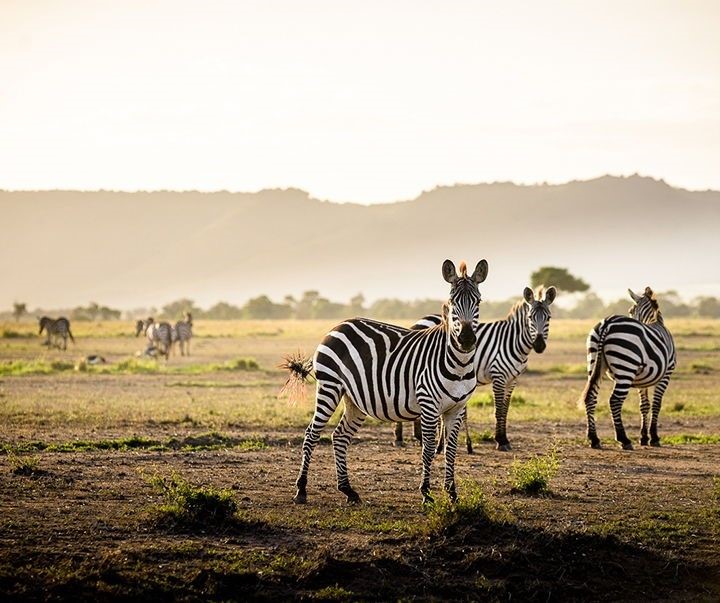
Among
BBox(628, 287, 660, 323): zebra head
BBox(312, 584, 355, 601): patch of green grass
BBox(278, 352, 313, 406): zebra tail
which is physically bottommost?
BBox(312, 584, 355, 601): patch of green grass

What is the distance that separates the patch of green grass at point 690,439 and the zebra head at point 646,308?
2.32m

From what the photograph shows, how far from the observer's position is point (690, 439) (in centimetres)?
1728

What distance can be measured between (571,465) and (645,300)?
572 centimetres

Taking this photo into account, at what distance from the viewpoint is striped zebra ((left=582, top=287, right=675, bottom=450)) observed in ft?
52.4

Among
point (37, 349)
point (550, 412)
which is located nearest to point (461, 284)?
point (550, 412)

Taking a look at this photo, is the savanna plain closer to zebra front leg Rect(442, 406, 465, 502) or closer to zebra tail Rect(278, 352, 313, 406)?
zebra front leg Rect(442, 406, 465, 502)

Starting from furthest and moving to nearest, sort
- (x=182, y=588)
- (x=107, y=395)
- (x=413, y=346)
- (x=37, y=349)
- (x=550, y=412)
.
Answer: (x=37, y=349), (x=107, y=395), (x=550, y=412), (x=413, y=346), (x=182, y=588)

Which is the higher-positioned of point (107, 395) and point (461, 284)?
point (461, 284)

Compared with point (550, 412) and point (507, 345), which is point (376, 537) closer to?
point (507, 345)

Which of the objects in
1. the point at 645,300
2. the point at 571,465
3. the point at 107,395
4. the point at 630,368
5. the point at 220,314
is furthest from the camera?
the point at 220,314

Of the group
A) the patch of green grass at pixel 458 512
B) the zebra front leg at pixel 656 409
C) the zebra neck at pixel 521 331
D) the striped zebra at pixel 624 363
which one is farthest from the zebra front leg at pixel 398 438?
the patch of green grass at pixel 458 512

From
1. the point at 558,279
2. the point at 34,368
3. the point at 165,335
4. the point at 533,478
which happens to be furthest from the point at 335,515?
the point at 558,279

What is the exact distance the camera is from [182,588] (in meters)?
8.05

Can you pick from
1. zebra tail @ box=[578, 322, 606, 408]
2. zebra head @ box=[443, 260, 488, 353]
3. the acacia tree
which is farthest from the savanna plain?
the acacia tree
